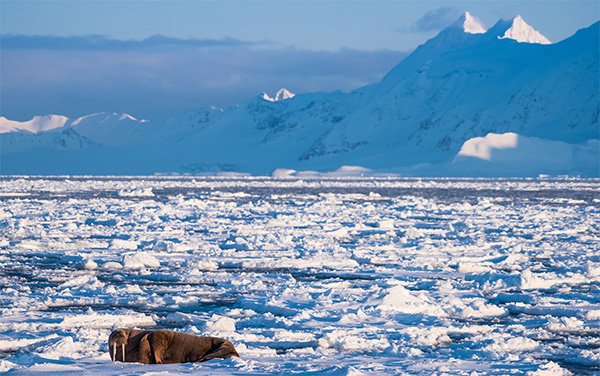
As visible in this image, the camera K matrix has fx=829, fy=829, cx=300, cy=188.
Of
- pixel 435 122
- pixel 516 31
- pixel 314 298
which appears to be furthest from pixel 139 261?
pixel 516 31

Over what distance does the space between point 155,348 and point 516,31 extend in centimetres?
14783

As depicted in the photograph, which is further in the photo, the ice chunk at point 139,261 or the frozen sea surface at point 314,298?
the ice chunk at point 139,261

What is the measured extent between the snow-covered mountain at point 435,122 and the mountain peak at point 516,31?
0.78 feet

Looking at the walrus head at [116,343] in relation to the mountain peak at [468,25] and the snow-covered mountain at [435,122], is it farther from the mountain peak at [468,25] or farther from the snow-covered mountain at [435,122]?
the mountain peak at [468,25]

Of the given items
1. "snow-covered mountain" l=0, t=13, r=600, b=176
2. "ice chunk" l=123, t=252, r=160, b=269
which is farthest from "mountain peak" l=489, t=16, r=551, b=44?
"ice chunk" l=123, t=252, r=160, b=269

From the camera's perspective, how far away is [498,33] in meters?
142

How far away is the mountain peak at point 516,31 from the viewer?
5605 inches

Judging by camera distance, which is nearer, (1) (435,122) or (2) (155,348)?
(2) (155,348)

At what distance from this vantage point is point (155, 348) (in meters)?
5.51

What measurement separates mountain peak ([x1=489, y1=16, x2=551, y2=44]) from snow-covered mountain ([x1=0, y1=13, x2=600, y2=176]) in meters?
0.24

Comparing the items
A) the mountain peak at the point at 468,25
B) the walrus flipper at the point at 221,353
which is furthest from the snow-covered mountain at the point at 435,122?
the walrus flipper at the point at 221,353

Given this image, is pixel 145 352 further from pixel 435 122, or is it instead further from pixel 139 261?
pixel 435 122

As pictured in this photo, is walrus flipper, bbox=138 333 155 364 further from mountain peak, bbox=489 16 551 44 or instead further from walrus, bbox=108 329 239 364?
mountain peak, bbox=489 16 551 44

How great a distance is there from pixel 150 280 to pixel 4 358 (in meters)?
4.04
